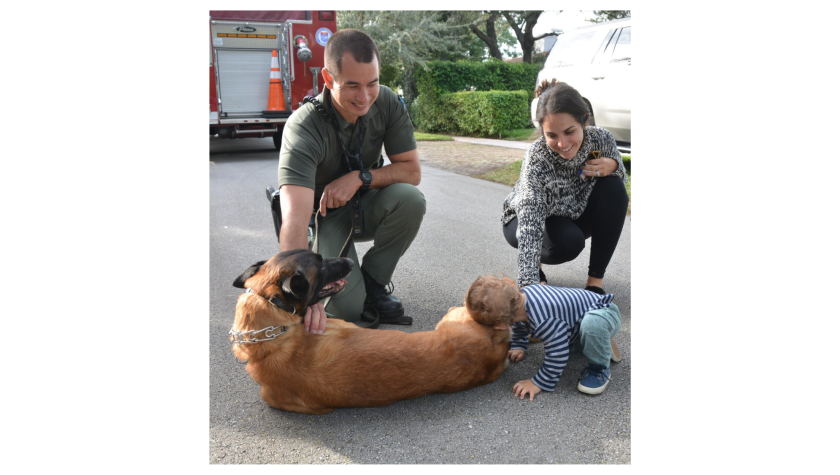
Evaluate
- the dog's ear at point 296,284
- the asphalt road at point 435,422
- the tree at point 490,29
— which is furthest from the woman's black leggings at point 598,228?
the tree at point 490,29

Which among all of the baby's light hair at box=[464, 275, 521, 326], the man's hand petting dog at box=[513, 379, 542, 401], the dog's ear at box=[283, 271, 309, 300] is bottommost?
the man's hand petting dog at box=[513, 379, 542, 401]

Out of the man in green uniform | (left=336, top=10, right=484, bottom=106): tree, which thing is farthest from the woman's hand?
Result: (left=336, top=10, right=484, bottom=106): tree

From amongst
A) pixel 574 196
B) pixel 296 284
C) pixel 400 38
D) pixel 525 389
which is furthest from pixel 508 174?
pixel 400 38

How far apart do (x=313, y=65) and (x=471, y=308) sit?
10.3 metres

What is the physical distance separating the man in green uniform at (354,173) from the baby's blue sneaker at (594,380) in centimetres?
127

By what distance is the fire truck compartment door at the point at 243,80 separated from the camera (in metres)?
11.5

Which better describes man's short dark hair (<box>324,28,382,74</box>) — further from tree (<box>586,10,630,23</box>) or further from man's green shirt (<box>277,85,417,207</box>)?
tree (<box>586,10,630,23</box>)

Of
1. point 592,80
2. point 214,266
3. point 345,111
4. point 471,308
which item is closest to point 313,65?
point 592,80

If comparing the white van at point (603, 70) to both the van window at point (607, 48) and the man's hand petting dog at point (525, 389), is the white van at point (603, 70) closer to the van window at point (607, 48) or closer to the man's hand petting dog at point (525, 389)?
the van window at point (607, 48)

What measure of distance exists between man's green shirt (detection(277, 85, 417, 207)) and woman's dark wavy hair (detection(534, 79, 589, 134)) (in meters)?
0.95

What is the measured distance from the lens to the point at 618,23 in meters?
9.24

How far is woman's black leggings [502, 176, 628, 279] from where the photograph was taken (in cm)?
353

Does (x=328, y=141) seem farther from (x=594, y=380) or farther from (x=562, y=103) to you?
(x=594, y=380)
